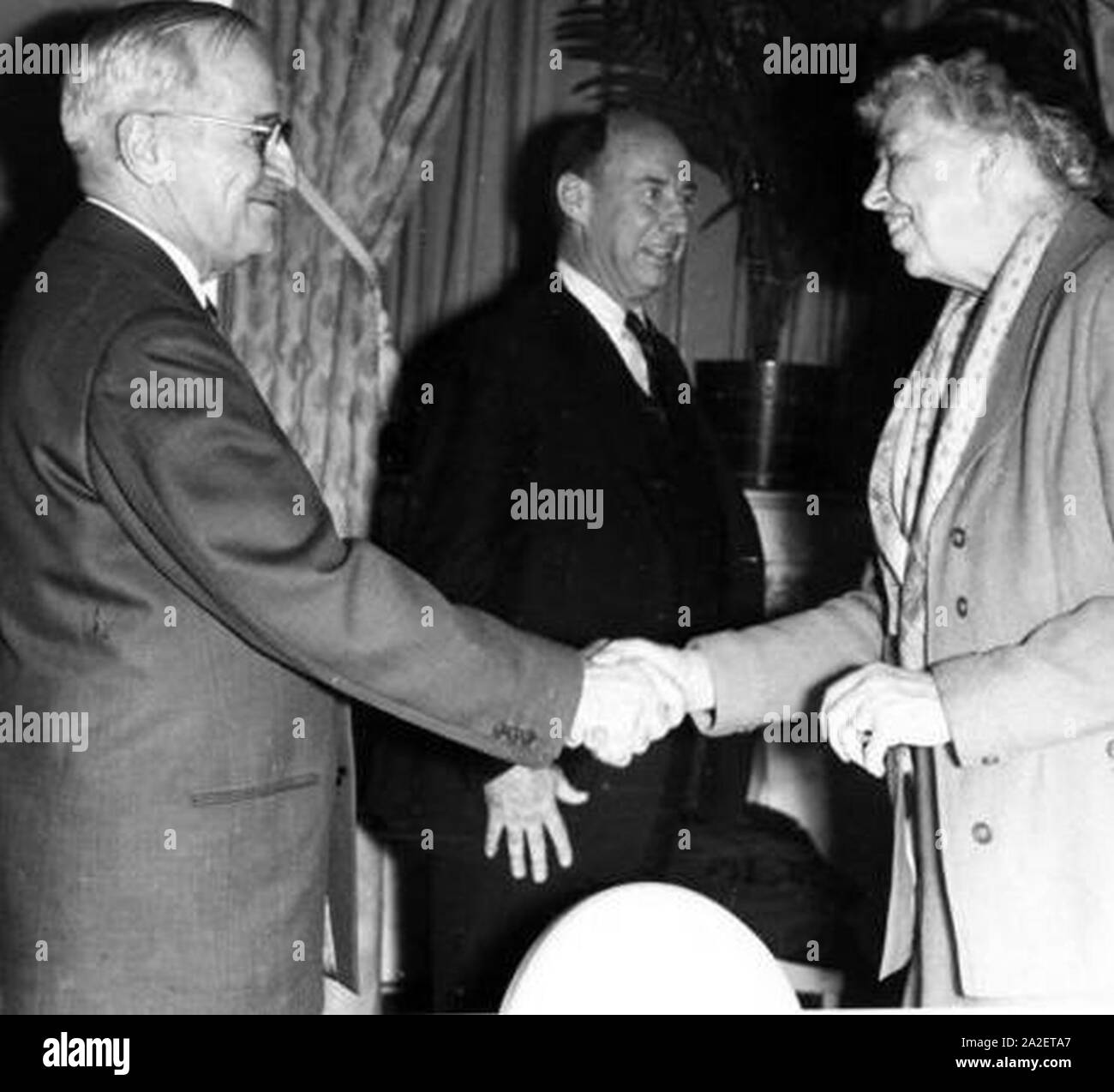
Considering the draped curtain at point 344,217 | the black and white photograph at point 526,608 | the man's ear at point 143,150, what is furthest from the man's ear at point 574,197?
the man's ear at point 143,150

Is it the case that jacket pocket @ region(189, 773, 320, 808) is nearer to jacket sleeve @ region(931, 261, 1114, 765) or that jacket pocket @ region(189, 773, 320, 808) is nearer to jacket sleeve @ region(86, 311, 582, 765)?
jacket sleeve @ region(86, 311, 582, 765)

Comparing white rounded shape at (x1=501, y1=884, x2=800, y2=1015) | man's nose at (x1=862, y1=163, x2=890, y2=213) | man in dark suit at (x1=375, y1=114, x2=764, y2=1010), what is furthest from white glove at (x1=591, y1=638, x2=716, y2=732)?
white rounded shape at (x1=501, y1=884, x2=800, y2=1015)

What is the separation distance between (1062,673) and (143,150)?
3.66 feet

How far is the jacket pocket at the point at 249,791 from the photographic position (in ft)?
5.52

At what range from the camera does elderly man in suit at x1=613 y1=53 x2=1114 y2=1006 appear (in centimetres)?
158

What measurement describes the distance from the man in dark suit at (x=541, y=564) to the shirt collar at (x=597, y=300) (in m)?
0.03

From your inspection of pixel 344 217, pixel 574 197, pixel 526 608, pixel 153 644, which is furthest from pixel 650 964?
pixel 344 217

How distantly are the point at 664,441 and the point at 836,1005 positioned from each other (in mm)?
1132

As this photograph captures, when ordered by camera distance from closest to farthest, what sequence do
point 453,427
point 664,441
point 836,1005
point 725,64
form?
point 453,427 < point 664,441 < point 836,1005 < point 725,64

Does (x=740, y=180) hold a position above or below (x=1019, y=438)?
above

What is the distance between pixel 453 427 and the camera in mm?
2408

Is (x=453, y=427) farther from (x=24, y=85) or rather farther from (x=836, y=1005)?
(x=836, y=1005)
